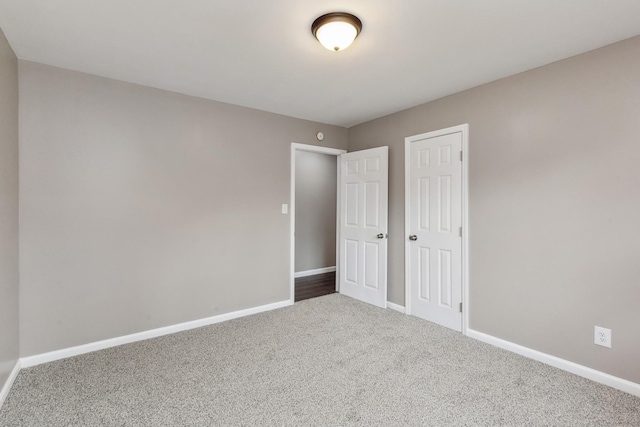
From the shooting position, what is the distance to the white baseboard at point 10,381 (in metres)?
1.98

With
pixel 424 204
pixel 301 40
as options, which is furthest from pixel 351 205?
pixel 301 40

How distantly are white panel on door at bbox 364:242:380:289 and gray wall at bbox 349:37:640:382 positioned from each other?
1.19m

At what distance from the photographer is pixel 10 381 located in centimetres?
216

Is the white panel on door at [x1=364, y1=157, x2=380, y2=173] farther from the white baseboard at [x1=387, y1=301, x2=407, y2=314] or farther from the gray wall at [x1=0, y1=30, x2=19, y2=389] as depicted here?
the gray wall at [x1=0, y1=30, x2=19, y2=389]

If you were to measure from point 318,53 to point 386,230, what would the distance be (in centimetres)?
221

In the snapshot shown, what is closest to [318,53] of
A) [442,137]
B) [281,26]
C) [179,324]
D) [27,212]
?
[281,26]

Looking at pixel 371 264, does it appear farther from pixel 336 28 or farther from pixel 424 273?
pixel 336 28

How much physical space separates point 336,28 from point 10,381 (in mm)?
3238

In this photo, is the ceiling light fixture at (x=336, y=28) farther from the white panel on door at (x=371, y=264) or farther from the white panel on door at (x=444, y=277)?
the white panel on door at (x=371, y=264)

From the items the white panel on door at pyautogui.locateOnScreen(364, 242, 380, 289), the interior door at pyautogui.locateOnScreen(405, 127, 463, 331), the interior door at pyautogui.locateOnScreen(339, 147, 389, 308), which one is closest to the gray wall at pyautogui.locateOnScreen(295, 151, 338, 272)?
the interior door at pyautogui.locateOnScreen(339, 147, 389, 308)

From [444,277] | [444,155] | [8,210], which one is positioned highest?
[444,155]

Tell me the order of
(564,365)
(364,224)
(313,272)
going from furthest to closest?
(313,272)
(364,224)
(564,365)

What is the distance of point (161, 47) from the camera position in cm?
225

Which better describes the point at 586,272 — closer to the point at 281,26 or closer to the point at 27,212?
the point at 281,26
